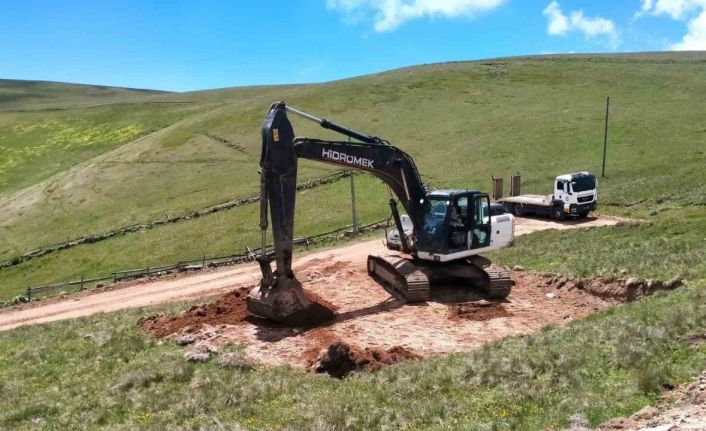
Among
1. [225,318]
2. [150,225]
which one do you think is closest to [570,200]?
[225,318]

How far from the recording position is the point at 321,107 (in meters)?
89.6

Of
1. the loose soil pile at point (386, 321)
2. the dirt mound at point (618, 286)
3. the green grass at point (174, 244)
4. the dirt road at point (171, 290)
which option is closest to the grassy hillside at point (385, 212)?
the green grass at point (174, 244)

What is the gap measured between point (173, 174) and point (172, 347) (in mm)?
57068

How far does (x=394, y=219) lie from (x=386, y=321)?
394cm

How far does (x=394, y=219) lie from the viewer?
66.3ft

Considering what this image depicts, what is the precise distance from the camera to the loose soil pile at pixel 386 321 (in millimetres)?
14938

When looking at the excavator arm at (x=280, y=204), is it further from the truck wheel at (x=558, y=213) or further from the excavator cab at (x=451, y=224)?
the truck wheel at (x=558, y=213)

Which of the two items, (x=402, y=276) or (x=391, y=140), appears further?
(x=391, y=140)

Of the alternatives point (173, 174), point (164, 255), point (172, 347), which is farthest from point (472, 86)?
point (172, 347)

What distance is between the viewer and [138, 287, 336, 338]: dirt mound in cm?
1731

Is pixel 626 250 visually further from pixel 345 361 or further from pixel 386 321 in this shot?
pixel 345 361

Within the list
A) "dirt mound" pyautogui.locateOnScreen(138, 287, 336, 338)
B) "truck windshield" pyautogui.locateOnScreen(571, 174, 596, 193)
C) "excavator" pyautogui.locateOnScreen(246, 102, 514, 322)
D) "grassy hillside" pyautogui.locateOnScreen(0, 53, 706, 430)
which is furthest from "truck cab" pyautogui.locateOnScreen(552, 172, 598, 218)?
"dirt mound" pyautogui.locateOnScreen(138, 287, 336, 338)

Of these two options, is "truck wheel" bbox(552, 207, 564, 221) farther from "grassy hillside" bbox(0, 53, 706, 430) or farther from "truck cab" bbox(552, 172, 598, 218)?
"grassy hillside" bbox(0, 53, 706, 430)

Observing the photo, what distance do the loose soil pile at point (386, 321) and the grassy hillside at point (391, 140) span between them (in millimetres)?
21665
